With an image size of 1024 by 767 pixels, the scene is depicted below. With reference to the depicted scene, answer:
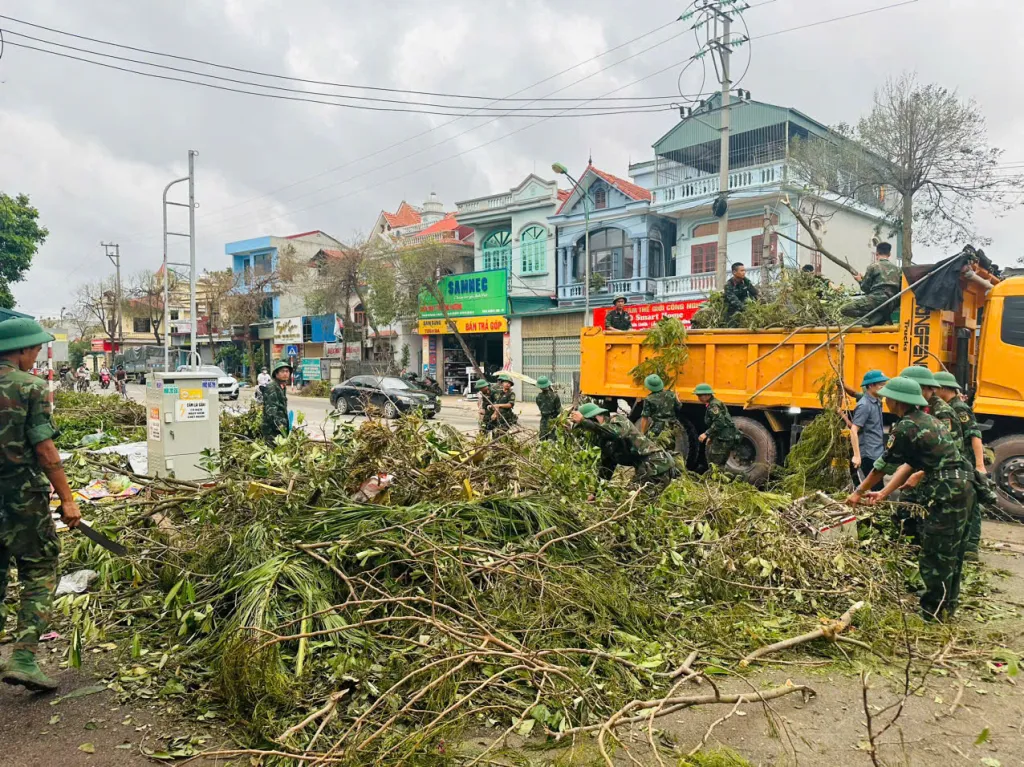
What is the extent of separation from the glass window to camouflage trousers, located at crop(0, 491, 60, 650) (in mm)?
8632

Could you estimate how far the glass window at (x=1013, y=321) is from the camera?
23.7 feet

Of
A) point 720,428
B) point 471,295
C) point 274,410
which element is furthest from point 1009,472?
point 471,295

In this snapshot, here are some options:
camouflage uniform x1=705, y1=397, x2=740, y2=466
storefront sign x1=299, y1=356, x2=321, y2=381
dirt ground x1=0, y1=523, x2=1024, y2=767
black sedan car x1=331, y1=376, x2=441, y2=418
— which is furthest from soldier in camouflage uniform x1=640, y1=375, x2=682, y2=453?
storefront sign x1=299, y1=356, x2=321, y2=381

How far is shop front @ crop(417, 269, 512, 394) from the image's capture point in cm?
2811

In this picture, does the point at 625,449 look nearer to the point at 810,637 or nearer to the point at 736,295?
the point at 810,637

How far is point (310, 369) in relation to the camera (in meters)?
37.5

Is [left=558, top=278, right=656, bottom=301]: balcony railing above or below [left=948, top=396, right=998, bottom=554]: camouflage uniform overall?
above

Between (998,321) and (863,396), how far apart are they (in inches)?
67.3

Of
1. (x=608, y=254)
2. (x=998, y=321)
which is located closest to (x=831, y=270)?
(x=608, y=254)

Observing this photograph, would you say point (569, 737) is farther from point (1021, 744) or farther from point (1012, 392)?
point (1012, 392)

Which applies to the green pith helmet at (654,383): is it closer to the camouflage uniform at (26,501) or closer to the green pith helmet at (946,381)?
the green pith helmet at (946,381)

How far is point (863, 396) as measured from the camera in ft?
23.9

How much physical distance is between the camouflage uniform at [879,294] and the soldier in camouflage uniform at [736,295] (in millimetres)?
1546

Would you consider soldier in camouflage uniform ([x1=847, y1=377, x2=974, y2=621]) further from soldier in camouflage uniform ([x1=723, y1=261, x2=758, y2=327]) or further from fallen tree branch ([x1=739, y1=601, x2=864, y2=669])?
soldier in camouflage uniform ([x1=723, y1=261, x2=758, y2=327])
